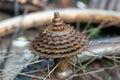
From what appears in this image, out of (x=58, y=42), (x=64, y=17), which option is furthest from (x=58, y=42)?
(x=64, y=17)

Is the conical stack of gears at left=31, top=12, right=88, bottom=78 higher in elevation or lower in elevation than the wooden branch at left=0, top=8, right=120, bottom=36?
higher

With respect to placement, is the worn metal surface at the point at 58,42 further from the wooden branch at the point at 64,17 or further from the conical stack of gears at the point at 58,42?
the wooden branch at the point at 64,17

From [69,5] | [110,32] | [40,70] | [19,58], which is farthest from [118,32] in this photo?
[40,70]

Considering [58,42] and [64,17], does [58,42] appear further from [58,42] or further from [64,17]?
[64,17]

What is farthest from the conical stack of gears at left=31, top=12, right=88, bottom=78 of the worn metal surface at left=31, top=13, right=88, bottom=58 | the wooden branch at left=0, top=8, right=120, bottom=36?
the wooden branch at left=0, top=8, right=120, bottom=36

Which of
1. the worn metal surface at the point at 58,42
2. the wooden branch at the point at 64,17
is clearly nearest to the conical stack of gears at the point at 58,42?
the worn metal surface at the point at 58,42

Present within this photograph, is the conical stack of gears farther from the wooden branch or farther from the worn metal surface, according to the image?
the wooden branch

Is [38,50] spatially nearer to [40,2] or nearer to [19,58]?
[19,58]
